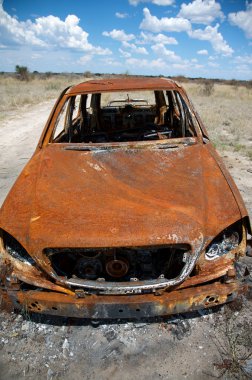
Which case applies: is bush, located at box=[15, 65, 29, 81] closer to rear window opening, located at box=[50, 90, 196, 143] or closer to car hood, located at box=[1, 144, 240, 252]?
rear window opening, located at box=[50, 90, 196, 143]

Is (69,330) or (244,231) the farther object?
(69,330)

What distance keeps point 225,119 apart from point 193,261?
11278mm

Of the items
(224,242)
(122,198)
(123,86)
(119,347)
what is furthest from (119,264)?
(123,86)

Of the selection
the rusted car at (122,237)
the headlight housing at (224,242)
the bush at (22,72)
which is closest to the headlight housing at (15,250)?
the rusted car at (122,237)

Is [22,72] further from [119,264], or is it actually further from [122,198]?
[119,264]

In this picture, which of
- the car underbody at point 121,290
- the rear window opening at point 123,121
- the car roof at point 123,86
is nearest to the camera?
the car underbody at point 121,290

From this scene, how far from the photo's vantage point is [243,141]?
914 centimetres

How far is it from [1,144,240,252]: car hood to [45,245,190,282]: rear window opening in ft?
0.69

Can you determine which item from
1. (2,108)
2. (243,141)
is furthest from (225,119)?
(2,108)

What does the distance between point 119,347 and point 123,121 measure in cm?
399

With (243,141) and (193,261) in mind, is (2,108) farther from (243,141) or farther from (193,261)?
(193,261)

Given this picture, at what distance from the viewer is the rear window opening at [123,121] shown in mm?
3861

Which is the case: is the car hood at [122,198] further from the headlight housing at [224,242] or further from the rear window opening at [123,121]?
the rear window opening at [123,121]

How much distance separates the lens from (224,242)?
8.11 ft
